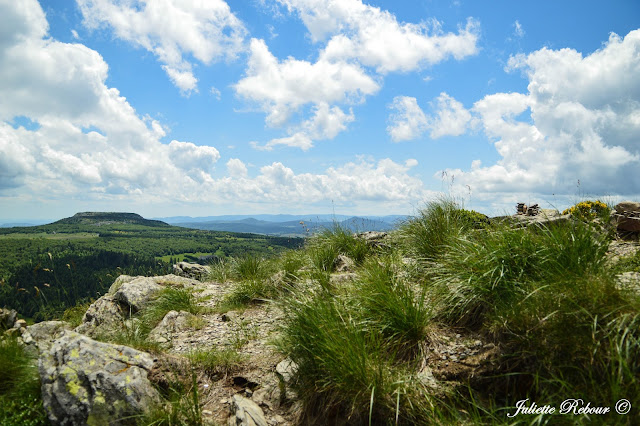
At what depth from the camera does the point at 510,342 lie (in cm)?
371

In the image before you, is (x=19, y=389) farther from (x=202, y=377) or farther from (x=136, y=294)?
(x=136, y=294)

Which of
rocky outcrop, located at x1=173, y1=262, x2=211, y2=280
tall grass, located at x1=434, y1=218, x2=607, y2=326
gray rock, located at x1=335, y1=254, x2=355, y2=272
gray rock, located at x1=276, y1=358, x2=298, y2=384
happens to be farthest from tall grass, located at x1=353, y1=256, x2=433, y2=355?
rocky outcrop, located at x1=173, y1=262, x2=211, y2=280

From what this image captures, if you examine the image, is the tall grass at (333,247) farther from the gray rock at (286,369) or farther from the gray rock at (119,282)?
the gray rock at (119,282)

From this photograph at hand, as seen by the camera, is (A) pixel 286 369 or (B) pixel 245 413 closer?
(B) pixel 245 413

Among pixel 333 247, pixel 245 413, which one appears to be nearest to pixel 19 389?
pixel 245 413

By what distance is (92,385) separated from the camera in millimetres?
4488

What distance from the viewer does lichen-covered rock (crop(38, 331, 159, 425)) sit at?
438 cm

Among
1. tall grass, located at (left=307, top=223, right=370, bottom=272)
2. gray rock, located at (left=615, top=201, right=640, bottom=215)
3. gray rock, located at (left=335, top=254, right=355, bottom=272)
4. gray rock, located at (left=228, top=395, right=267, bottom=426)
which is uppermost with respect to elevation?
gray rock, located at (left=615, top=201, right=640, bottom=215)

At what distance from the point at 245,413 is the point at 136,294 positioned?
7.30m

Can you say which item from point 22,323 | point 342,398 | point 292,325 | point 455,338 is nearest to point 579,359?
point 455,338

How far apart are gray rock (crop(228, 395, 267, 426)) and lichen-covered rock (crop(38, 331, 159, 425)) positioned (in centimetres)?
111

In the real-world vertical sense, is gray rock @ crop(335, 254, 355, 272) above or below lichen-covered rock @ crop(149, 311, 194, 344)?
above

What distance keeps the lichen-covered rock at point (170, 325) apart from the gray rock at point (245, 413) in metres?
3.28

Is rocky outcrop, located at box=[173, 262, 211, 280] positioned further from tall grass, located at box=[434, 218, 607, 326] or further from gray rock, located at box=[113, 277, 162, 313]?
tall grass, located at box=[434, 218, 607, 326]
